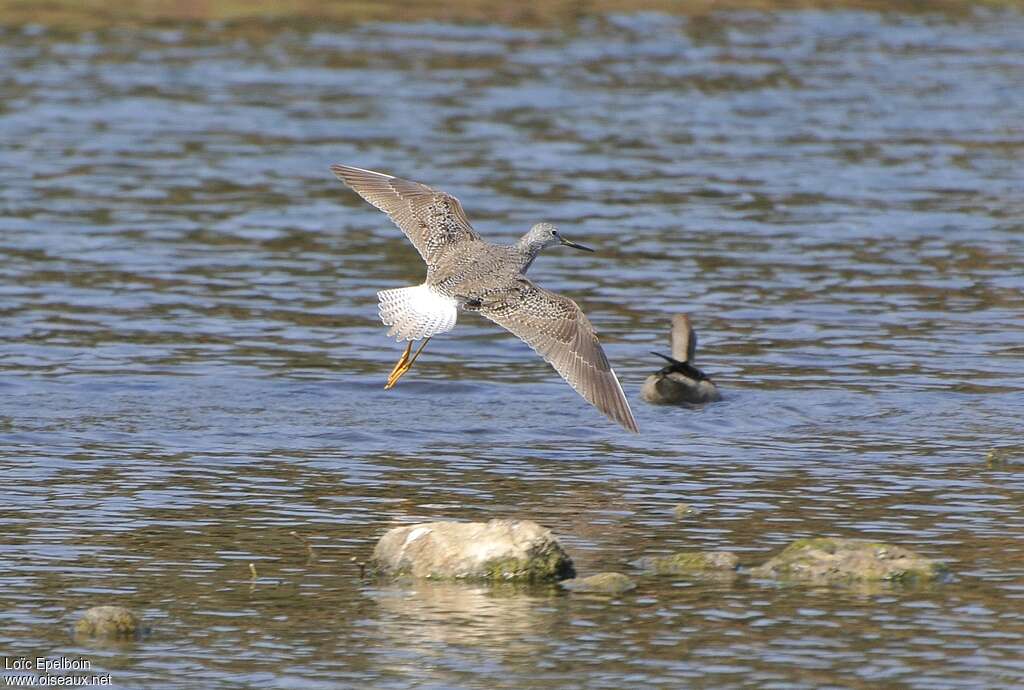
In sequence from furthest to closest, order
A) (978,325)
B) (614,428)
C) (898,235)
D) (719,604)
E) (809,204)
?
1. (809,204)
2. (898,235)
3. (978,325)
4. (614,428)
5. (719,604)

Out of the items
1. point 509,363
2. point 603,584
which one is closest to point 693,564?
point 603,584

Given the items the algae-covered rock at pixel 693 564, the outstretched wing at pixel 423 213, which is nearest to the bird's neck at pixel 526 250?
the outstretched wing at pixel 423 213

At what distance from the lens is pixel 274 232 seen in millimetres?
21078

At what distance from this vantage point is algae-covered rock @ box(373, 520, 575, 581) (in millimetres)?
9391

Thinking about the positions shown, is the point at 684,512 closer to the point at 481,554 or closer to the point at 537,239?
the point at 481,554

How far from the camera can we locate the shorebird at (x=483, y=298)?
1198 centimetres

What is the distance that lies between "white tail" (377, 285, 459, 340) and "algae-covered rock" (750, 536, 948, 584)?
343 centimetres

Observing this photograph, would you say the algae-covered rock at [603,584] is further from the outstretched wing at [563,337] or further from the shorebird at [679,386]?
the shorebird at [679,386]

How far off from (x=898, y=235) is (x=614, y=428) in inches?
322

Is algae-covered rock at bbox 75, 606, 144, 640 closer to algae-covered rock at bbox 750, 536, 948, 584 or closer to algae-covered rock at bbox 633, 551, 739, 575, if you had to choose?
algae-covered rock at bbox 633, 551, 739, 575

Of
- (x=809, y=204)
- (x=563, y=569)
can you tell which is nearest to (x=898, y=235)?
(x=809, y=204)

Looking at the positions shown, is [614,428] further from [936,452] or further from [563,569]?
[563,569]

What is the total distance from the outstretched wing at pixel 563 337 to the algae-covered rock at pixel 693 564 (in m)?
1.79

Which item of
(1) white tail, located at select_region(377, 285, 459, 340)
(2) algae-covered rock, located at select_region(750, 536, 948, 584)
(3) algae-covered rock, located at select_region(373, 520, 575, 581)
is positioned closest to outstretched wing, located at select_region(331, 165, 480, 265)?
(1) white tail, located at select_region(377, 285, 459, 340)
